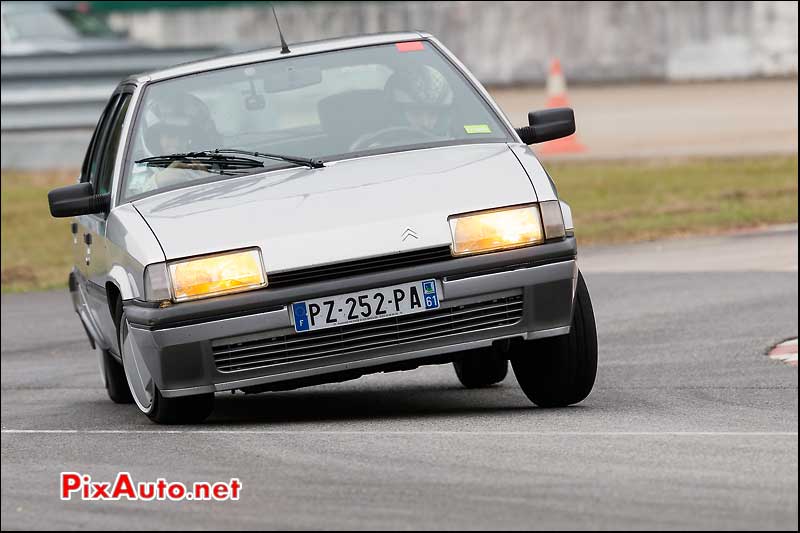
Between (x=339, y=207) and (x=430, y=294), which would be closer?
(x=430, y=294)

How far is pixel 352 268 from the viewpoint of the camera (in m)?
6.24

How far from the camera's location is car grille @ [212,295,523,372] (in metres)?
6.31

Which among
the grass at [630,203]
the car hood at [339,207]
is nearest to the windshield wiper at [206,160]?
the car hood at [339,207]

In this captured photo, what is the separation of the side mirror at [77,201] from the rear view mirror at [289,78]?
84cm

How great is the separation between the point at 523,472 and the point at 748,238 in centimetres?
956

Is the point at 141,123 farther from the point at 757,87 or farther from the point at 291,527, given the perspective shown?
the point at 757,87

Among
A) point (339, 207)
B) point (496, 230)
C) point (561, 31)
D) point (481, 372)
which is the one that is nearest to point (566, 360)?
point (496, 230)

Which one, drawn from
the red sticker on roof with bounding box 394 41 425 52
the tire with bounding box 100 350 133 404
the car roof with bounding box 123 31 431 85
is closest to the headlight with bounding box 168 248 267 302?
the car roof with bounding box 123 31 431 85

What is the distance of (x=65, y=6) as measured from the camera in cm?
2486

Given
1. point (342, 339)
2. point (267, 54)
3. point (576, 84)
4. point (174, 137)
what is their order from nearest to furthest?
point (342, 339), point (174, 137), point (267, 54), point (576, 84)

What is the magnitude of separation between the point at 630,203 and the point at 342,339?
1121cm

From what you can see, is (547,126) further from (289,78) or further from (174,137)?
(174,137)

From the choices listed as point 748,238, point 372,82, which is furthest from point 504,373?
point 748,238

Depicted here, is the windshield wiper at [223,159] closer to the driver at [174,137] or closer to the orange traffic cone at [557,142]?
the driver at [174,137]
